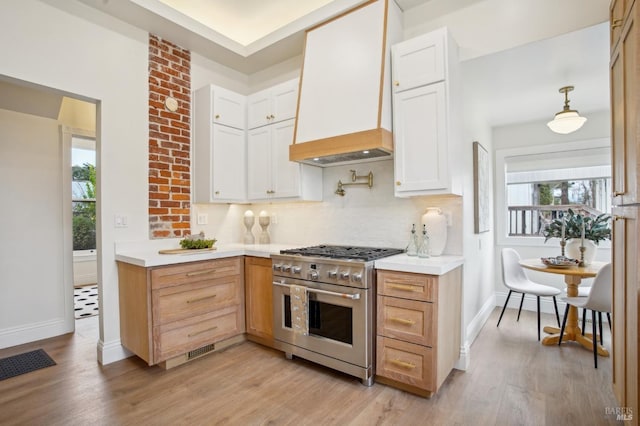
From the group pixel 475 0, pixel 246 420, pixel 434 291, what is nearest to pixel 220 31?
pixel 475 0

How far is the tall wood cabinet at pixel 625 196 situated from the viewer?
140 centimetres

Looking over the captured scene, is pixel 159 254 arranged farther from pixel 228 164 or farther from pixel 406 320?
pixel 406 320

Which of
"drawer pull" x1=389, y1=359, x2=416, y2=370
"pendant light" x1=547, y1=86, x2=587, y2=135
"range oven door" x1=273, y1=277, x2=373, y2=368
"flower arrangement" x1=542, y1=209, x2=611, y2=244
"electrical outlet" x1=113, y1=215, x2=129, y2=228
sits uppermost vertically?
"pendant light" x1=547, y1=86, x2=587, y2=135

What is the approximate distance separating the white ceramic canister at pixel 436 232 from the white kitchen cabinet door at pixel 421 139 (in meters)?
0.33

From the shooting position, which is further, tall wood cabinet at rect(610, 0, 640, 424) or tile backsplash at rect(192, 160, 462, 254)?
tile backsplash at rect(192, 160, 462, 254)

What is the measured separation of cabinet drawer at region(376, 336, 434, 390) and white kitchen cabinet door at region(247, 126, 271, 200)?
1.91 m

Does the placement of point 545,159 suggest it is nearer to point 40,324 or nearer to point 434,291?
point 434,291

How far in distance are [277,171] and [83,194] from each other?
14.8 feet

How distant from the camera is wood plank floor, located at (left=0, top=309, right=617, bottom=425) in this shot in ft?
6.46

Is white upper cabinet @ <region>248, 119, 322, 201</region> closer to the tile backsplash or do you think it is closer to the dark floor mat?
the tile backsplash

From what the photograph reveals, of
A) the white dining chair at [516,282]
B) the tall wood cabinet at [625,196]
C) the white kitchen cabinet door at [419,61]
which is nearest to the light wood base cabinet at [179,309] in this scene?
the white kitchen cabinet door at [419,61]

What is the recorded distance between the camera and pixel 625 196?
1604 millimetres

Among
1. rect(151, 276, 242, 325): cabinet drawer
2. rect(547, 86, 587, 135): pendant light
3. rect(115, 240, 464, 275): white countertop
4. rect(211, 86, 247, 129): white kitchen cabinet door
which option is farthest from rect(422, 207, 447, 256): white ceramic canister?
rect(211, 86, 247, 129): white kitchen cabinet door

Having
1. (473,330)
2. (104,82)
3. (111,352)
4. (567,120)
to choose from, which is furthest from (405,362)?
(104,82)
